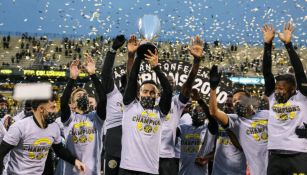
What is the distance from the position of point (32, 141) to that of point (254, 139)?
2836 mm

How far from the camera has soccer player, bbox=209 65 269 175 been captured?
608cm

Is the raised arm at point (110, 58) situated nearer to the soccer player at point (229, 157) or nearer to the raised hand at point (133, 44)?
the raised hand at point (133, 44)

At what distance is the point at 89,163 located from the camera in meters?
5.95

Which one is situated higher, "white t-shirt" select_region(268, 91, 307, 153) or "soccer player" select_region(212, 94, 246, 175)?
"white t-shirt" select_region(268, 91, 307, 153)

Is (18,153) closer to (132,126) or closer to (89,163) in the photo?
(89,163)

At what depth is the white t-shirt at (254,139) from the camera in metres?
6.09

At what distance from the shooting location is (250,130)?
6.13 meters

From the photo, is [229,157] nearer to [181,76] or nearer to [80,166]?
[80,166]

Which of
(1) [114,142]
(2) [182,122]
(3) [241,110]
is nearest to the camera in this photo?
(3) [241,110]

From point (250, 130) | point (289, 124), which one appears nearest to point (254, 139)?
point (250, 130)

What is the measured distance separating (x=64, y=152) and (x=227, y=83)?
7.31 metres

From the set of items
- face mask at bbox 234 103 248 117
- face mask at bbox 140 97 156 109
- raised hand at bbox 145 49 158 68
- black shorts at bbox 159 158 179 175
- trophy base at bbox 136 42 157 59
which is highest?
trophy base at bbox 136 42 157 59

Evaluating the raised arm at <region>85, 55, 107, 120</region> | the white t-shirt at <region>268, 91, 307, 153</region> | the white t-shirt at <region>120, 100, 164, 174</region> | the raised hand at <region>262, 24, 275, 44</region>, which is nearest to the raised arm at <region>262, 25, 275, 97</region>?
the raised hand at <region>262, 24, 275, 44</region>

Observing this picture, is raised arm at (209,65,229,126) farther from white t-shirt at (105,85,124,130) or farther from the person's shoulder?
white t-shirt at (105,85,124,130)
